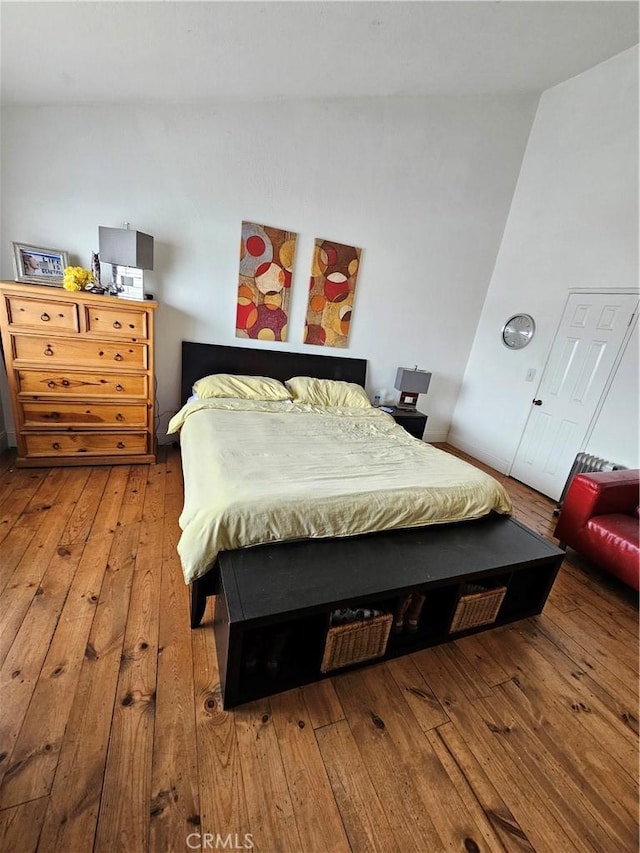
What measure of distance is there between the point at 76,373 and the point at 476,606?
287 centimetres

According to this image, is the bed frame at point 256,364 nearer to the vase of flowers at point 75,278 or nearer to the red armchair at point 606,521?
the vase of flowers at point 75,278

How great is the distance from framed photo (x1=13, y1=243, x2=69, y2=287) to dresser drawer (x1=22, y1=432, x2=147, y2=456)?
1.08m

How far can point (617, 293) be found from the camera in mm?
2855

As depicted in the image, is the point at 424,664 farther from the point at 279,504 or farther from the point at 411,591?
the point at 279,504

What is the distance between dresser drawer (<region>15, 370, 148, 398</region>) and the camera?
239 centimetres

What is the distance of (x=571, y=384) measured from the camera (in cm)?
317

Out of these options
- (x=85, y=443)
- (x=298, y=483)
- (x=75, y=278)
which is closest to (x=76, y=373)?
(x=85, y=443)

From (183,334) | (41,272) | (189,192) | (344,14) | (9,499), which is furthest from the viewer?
(183,334)

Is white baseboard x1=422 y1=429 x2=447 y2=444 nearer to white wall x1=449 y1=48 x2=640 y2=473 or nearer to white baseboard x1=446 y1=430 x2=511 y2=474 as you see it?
white baseboard x1=446 y1=430 x2=511 y2=474

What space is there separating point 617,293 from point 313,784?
12.4 feet

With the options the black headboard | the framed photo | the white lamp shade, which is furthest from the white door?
the framed photo

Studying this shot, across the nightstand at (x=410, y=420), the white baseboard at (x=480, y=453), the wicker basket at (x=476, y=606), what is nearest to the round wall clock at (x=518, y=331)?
the white baseboard at (x=480, y=453)

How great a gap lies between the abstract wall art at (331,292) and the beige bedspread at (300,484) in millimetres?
1274

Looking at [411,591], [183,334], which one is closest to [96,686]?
[411,591]
